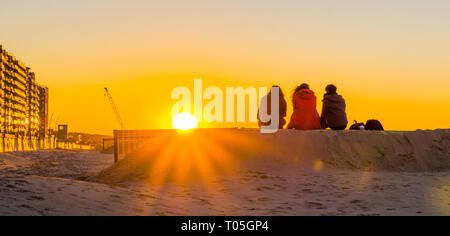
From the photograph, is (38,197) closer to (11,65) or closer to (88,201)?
(88,201)

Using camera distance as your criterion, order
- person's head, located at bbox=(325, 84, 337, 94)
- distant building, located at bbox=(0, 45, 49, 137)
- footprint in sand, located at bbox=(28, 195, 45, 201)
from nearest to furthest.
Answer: footprint in sand, located at bbox=(28, 195, 45, 201)
person's head, located at bbox=(325, 84, 337, 94)
distant building, located at bbox=(0, 45, 49, 137)

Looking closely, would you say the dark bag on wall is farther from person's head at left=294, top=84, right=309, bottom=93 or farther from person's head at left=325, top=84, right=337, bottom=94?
person's head at left=294, top=84, right=309, bottom=93

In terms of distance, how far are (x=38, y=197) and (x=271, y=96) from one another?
8.58 m

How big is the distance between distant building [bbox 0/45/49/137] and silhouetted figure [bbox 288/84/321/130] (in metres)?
94.4

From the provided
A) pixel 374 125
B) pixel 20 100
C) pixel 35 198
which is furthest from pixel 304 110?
pixel 20 100

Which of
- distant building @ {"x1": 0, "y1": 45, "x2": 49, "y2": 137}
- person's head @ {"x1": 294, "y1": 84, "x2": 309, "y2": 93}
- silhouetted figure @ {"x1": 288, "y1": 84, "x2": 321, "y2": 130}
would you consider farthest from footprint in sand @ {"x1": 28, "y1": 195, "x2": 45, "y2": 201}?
distant building @ {"x1": 0, "y1": 45, "x2": 49, "y2": 137}

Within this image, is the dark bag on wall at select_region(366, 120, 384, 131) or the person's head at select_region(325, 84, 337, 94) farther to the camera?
the dark bag on wall at select_region(366, 120, 384, 131)

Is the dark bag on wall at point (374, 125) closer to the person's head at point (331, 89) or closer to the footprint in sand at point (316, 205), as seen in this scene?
the person's head at point (331, 89)

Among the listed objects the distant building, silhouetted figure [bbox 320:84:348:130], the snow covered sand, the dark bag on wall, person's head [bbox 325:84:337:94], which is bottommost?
the snow covered sand

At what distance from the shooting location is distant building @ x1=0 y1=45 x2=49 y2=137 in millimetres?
107188

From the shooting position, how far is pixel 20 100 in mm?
124250

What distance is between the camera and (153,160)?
13312mm

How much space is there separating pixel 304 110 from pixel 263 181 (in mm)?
3627
